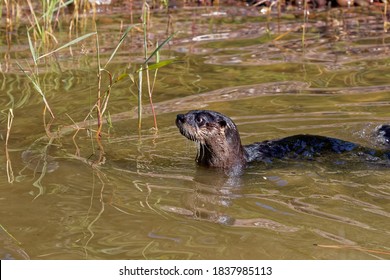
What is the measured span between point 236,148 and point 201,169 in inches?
10.5

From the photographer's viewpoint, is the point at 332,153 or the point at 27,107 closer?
the point at 332,153

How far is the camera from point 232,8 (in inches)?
424

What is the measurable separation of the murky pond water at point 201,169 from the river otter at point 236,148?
0.33ft

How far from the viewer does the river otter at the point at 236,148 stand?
5.56 meters

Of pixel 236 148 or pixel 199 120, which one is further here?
pixel 236 148

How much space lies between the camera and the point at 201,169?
5539 mm

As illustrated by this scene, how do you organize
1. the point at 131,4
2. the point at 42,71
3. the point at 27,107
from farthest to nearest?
the point at 131,4 < the point at 42,71 < the point at 27,107

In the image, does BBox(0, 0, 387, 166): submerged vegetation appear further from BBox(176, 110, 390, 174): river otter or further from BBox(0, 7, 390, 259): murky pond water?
BBox(176, 110, 390, 174): river otter

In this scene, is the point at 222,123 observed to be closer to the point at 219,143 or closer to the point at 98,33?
→ the point at 219,143

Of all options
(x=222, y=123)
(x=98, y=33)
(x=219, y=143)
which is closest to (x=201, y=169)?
(x=219, y=143)

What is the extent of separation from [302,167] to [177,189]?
2.88 feet

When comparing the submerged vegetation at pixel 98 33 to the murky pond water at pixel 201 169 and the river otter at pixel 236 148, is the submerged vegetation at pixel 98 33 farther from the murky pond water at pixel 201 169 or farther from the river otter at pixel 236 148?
the river otter at pixel 236 148

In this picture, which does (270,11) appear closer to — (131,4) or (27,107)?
(131,4)

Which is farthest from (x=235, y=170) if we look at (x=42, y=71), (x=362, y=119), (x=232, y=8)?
(x=232, y=8)
